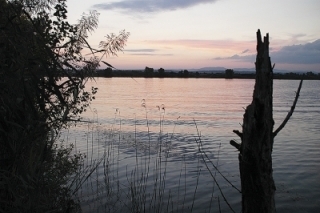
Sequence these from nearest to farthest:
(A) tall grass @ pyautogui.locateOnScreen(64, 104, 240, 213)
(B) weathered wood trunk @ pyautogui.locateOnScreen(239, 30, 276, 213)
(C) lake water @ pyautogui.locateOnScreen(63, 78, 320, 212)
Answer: (B) weathered wood trunk @ pyautogui.locateOnScreen(239, 30, 276, 213) < (A) tall grass @ pyautogui.locateOnScreen(64, 104, 240, 213) < (C) lake water @ pyautogui.locateOnScreen(63, 78, 320, 212)

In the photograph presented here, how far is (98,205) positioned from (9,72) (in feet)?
20.0

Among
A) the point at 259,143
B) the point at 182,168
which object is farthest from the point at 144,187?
the point at 259,143

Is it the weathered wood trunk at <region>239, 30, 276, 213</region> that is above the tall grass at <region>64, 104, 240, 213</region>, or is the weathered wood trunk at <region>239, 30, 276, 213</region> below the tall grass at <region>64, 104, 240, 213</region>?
above

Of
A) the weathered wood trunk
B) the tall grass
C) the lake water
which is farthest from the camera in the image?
the lake water

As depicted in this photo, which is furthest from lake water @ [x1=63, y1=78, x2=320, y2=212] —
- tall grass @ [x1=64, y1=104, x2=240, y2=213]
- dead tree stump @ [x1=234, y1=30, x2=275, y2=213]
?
dead tree stump @ [x1=234, y1=30, x2=275, y2=213]

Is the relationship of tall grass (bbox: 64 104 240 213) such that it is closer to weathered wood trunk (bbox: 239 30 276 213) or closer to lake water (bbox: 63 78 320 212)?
lake water (bbox: 63 78 320 212)

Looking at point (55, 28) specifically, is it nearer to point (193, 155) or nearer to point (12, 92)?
point (12, 92)

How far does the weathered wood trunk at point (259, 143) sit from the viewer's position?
397cm

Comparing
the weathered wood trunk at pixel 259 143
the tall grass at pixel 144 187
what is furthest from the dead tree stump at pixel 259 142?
the tall grass at pixel 144 187

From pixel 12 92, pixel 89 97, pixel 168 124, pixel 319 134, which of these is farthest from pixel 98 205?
pixel 319 134

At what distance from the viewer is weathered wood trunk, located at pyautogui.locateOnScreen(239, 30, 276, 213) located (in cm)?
397

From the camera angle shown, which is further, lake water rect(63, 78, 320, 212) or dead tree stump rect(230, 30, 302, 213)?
lake water rect(63, 78, 320, 212)

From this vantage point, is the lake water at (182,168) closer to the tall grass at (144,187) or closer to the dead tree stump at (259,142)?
the tall grass at (144,187)

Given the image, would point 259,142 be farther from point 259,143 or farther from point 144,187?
point 144,187
